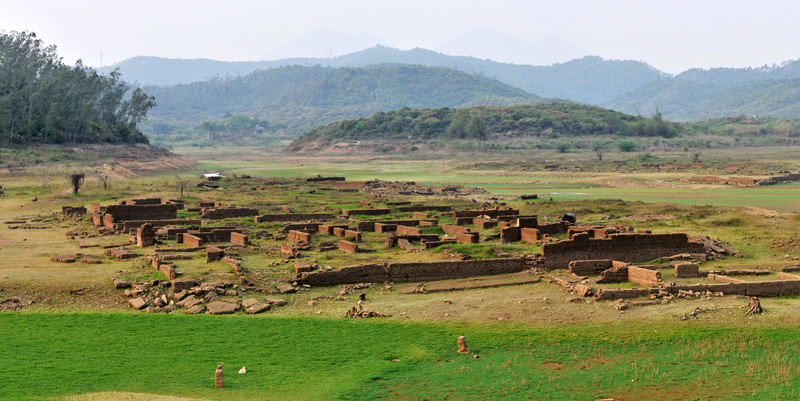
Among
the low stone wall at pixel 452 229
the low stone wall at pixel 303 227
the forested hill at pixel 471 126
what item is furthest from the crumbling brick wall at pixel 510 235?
the forested hill at pixel 471 126

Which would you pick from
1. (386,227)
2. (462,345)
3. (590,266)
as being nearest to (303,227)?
(386,227)

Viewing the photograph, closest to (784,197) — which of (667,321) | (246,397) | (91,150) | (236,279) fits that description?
(667,321)

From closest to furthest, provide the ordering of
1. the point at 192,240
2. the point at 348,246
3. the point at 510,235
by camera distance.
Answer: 1. the point at 348,246
2. the point at 192,240
3. the point at 510,235

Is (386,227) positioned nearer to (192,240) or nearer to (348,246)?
(348,246)

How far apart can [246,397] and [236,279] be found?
8593 mm

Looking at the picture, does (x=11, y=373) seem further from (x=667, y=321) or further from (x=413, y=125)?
(x=413, y=125)

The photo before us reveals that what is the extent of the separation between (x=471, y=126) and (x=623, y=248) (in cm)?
11471

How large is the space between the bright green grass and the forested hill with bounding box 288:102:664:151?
120075 mm

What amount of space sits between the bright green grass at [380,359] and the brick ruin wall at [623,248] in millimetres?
7229

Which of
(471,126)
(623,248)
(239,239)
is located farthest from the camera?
(471,126)

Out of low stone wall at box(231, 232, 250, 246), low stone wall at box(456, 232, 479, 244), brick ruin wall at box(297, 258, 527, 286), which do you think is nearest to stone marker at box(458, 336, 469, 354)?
brick ruin wall at box(297, 258, 527, 286)

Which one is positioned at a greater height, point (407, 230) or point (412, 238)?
point (407, 230)

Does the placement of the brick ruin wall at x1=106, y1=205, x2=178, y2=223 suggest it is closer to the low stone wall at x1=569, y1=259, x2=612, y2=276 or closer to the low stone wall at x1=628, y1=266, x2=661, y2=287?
the low stone wall at x1=569, y1=259, x2=612, y2=276

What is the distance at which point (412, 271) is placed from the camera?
22.0 meters
